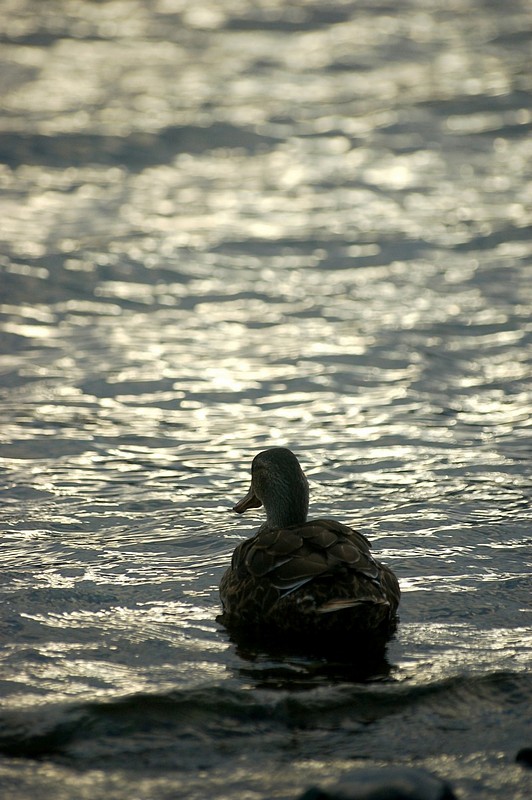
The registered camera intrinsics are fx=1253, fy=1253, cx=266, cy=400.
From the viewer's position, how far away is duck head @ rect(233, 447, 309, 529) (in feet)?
24.1

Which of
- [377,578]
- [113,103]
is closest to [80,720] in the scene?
[377,578]

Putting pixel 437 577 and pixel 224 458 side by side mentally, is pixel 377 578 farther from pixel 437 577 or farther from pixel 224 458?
pixel 224 458

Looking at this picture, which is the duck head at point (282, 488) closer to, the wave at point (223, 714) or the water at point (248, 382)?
the water at point (248, 382)

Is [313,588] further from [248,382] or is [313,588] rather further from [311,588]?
[248,382]

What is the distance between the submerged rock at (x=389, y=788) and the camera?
4613 mm

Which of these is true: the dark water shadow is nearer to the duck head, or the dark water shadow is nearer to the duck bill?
the duck head

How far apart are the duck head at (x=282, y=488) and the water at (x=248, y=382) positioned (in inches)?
17.9

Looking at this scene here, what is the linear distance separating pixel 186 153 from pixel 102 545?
463 inches

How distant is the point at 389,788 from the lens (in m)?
4.64

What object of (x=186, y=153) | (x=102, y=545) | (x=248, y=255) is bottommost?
(x=102, y=545)

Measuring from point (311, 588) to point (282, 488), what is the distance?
1221 millimetres

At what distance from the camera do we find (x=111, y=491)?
8.66m

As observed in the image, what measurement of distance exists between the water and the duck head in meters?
0.46

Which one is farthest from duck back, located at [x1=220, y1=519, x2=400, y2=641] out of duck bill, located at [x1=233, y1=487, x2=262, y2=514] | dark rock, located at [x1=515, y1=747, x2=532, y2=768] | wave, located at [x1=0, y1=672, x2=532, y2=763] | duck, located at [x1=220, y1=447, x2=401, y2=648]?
dark rock, located at [x1=515, y1=747, x2=532, y2=768]
